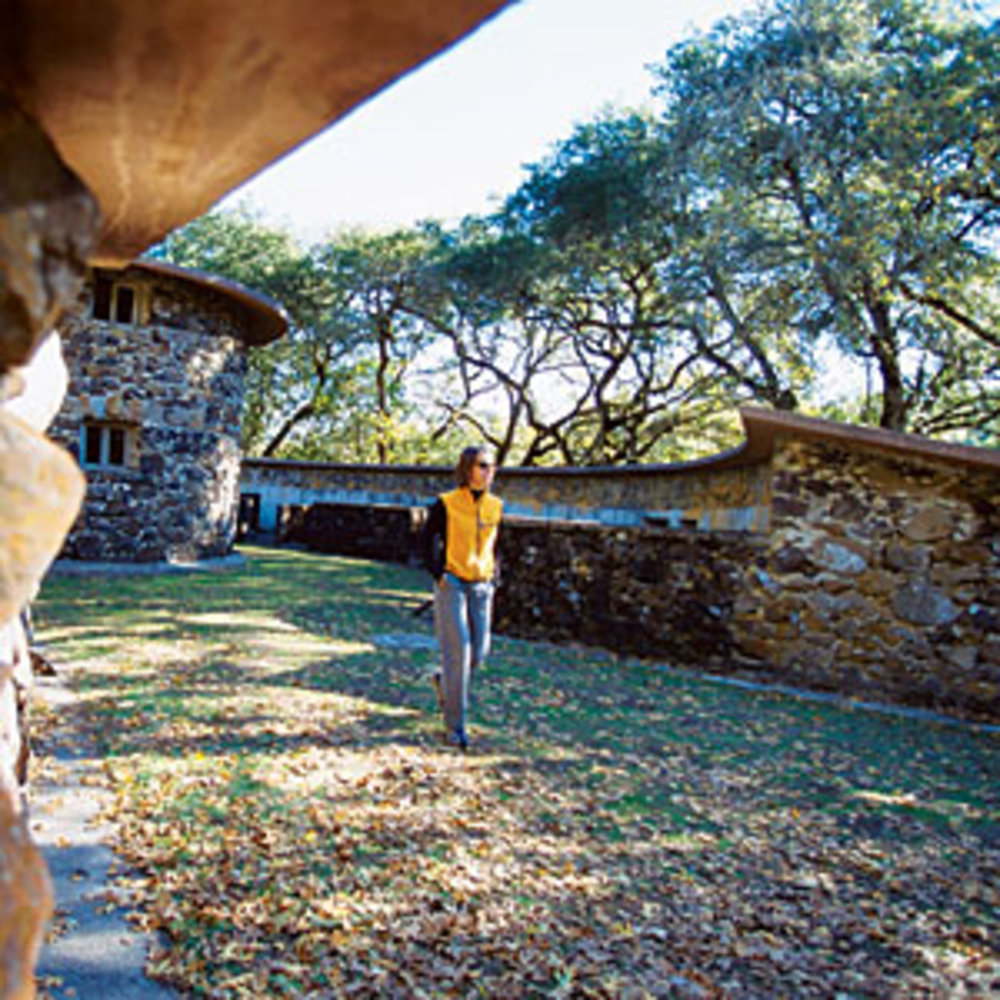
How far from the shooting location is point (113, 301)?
47.4 feet

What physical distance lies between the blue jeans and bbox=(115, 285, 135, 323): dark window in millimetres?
11422

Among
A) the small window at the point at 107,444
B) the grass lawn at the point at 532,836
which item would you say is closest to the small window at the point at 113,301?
the small window at the point at 107,444

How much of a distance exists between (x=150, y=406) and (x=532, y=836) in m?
12.4

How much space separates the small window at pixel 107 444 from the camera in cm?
1438

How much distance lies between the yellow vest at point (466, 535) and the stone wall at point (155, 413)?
1042 centimetres

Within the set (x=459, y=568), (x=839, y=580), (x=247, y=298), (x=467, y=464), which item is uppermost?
(x=247, y=298)

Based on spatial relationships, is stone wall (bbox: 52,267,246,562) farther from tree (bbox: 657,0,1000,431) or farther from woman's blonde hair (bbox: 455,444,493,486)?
woman's blonde hair (bbox: 455,444,493,486)

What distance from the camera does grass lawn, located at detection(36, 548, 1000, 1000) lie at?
2980mm

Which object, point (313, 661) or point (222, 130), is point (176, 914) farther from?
point (313, 661)

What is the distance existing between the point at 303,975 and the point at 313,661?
503cm

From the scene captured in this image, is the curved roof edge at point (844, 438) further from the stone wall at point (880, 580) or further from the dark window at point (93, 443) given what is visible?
the dark window at point (93, 443)

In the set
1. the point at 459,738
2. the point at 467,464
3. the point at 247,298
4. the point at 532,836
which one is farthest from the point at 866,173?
the point at 532,836

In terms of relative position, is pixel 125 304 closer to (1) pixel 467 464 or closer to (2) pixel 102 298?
(2) pixel 102 298

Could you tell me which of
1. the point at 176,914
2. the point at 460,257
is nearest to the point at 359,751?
the point at 176,914
